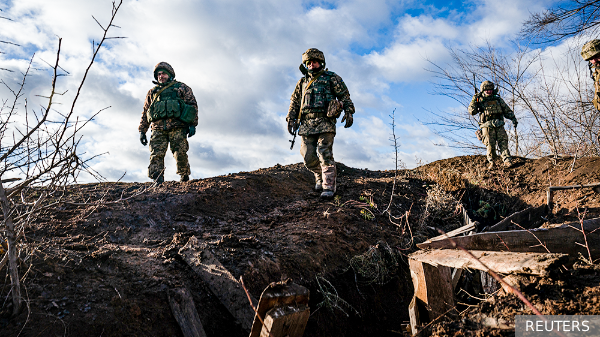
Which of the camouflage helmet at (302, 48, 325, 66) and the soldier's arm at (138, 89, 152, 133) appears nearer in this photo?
the camouflage helmet at (302, 48, 325, 66)

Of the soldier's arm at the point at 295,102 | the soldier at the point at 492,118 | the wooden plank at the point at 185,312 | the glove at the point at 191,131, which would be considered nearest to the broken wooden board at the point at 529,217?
the soldier at the point at 492,118

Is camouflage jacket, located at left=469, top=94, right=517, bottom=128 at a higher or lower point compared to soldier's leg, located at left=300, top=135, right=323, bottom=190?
higher

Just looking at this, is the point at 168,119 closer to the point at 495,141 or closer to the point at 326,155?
the point at 326,155

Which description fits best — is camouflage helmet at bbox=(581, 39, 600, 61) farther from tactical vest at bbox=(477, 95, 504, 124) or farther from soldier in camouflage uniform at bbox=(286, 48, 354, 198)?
soldier in camouflage uniform at bbox=(286, 48, 354, 198)

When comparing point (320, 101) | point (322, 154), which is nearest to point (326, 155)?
point (322, 154)

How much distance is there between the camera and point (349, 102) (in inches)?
238

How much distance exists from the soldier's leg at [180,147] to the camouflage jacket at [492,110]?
7.25 metres

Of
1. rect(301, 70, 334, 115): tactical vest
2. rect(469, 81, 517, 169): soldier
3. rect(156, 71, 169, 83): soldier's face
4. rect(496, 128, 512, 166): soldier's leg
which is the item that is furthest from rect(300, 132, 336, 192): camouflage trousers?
rect(496, 128, 512, 166): soldier's leg

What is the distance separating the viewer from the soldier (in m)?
9.21

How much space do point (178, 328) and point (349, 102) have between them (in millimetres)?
4398

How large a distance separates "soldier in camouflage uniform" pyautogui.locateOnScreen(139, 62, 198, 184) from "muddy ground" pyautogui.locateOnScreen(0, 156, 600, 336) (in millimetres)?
877

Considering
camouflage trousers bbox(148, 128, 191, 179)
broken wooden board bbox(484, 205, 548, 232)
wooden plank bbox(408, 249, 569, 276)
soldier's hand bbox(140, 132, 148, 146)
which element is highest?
soldier's hand bbox(140, 132, 148, 146)

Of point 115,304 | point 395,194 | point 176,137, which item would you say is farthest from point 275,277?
point 176,137

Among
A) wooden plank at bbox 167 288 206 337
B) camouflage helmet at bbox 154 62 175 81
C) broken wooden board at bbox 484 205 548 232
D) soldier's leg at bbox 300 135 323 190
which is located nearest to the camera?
wooden plank at bbox 167 288 206 337
